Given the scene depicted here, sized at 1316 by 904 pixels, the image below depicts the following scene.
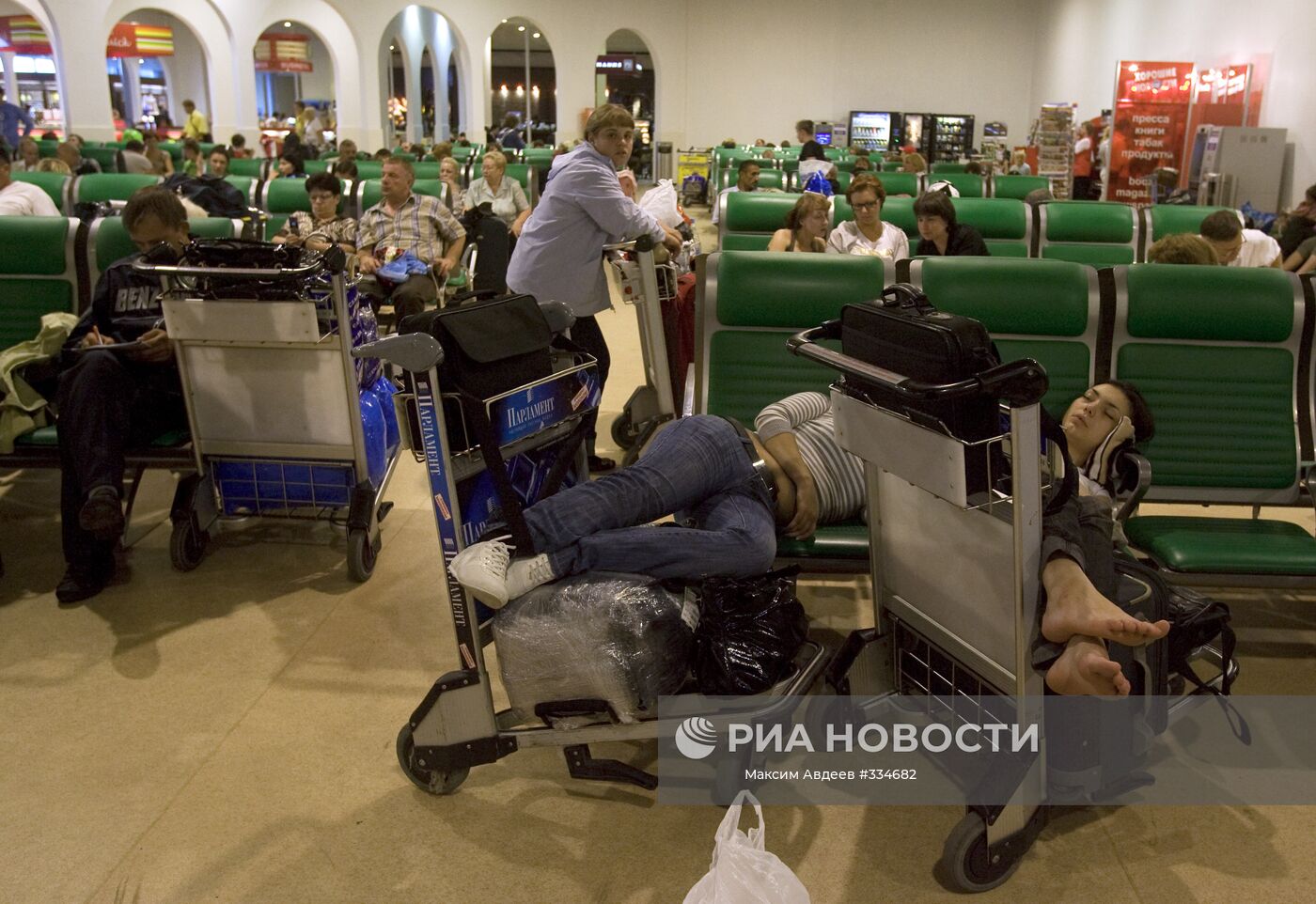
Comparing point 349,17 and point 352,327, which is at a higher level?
point 349,17

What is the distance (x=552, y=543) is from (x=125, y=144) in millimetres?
12979

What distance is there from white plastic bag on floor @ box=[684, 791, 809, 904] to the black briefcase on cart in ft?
2.32

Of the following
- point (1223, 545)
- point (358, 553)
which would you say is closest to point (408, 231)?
point (358, 553)

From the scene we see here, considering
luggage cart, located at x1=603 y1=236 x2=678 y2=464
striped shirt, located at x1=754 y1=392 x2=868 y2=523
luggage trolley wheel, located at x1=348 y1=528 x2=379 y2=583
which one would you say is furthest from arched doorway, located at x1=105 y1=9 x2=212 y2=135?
striped shirt, located at x1=754 y1=392 x2=868 y2=523

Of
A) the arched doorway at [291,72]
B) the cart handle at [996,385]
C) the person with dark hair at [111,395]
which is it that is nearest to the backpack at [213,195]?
the person with dark hair at [111,395]

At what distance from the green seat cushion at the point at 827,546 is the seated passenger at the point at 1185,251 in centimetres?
184

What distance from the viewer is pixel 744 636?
2.17 metres

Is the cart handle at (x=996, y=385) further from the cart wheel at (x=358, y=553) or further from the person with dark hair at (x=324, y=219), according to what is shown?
the person with dark hair at (x=324, y=219)

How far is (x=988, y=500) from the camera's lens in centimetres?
182

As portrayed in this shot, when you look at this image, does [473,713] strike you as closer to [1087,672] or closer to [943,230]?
[1087,672]

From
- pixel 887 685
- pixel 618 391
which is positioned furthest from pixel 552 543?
pixel 618 391

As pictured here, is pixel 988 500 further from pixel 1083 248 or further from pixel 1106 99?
pixel 1106 99

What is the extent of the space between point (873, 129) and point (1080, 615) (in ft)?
66.2

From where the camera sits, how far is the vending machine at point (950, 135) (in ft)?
68.0
